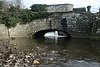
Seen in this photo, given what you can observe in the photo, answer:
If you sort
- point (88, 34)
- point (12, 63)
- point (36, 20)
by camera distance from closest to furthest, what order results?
point (12, 63), point (88, 34), point (36, 20)

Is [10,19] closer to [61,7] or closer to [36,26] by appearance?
[36,26]

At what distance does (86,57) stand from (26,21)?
23234 millimetres

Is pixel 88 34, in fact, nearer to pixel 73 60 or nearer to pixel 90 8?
pixel 90 8

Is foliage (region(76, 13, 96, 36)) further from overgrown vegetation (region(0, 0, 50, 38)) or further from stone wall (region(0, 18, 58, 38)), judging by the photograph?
overgrown vegetation (region(0, 0, 50, 38))

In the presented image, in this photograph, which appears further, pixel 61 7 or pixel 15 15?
pixel 61 7

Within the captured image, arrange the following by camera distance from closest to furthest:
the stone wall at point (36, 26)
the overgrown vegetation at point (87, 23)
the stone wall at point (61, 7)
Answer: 1. the overgrown vegetation at point (87, 23)
2. the stone wall at point (36, 26)
3. the stone wall at point (61, 7)

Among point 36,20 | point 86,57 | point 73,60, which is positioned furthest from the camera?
point 36,20

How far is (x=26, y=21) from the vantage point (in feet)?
145

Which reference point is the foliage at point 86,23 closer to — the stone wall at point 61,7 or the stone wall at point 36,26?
the stone wall at point 36,26

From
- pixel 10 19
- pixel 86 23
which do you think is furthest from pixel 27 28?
pixel 86 23

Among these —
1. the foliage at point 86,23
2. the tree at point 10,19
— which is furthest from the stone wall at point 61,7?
the tree at point 10,19

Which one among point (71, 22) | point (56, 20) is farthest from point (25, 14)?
point (71, 22)

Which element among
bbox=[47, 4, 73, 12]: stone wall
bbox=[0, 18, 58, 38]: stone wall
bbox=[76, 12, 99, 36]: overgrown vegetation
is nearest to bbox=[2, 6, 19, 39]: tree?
bbox=[0, 18, 58, 38]: stone wall

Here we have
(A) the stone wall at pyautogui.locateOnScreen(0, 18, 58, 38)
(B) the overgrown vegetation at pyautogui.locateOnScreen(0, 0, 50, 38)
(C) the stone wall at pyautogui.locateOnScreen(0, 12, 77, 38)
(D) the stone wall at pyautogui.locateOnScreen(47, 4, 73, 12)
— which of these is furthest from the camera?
(D) the stone wall at pyautogui.locateOnScreen(47, 4, 73, 12)
